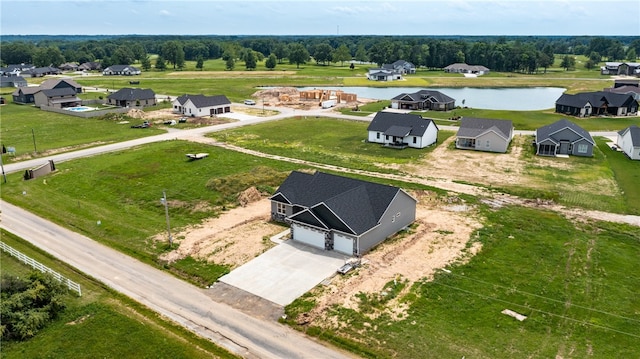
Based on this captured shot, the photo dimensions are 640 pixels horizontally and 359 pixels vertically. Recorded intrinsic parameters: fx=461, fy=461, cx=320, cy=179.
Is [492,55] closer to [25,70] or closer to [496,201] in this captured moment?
[496,201]

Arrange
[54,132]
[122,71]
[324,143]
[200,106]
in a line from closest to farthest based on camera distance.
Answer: [324,143] < [54,132] < [200,106] < [122,71]

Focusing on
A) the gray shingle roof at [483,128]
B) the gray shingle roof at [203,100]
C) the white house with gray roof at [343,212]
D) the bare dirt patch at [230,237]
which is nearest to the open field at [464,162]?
the gray shingle roof at [483,128]

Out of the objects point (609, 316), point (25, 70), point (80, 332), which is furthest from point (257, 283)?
point (25, 70)

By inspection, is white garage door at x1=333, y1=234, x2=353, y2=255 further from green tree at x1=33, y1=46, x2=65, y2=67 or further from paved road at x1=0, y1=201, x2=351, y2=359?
green tree at x1=33, y1=46, x2=65, y2=67

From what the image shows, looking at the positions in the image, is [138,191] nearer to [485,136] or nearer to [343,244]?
[343,244]

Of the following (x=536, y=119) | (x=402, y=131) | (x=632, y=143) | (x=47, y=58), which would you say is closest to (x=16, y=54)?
(x=47, y=58)

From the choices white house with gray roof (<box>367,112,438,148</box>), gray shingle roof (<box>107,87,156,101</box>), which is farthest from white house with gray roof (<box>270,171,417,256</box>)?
gray shingle roof (<box>107,87,156,101</box>)

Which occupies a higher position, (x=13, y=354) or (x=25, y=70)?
(x=25, y=70)
